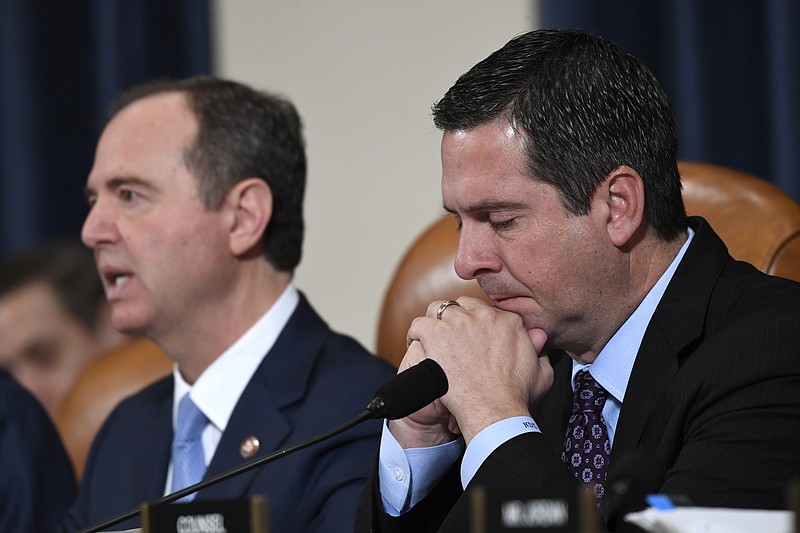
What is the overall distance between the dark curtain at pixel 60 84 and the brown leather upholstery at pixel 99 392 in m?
1.02

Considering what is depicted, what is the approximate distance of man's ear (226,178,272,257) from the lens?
2357mm

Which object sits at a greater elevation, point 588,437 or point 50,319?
point 588,437

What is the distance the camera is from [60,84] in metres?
3.85

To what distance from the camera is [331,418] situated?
6.76 ft

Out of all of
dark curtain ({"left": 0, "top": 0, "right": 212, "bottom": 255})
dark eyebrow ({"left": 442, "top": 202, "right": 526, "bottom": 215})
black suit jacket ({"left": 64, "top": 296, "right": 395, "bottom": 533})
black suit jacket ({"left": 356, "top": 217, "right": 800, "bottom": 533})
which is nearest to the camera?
black suit jacket ({"left": 356, "top": 217, "right": 800, "bottom": 533})

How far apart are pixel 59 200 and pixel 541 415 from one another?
7.91ft

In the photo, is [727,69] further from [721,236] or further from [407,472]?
[407,472]

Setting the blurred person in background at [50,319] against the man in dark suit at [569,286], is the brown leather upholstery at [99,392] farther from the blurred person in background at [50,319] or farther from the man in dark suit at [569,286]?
the man in dark suit at [569,286]

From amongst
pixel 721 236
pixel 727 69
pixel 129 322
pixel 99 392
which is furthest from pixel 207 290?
pixel 727 69

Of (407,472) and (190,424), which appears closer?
(407,472)

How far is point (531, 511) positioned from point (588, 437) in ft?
2.43

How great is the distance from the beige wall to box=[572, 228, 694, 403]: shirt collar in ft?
5.00

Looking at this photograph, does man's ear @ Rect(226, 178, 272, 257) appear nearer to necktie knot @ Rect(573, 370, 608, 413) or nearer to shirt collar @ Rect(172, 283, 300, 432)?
shirt collar @ Rect(172, 283, 300, 432)

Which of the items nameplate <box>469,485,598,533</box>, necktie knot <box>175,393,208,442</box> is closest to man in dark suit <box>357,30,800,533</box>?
nameplate <box>469,485,598,533</box>
